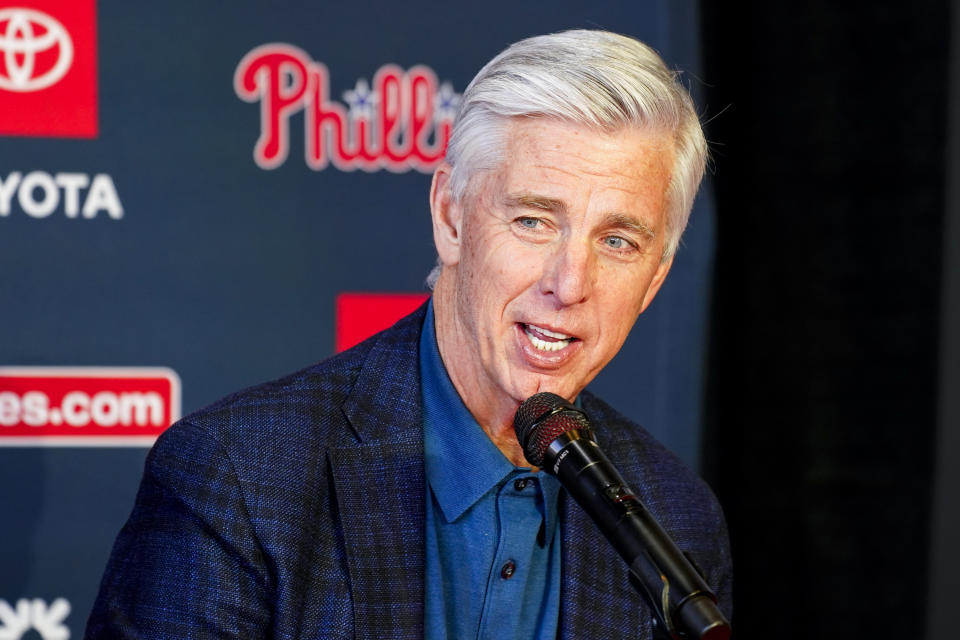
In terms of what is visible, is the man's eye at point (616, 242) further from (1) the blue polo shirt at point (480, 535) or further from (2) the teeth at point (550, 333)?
(1) the blue polo shirt at point (480, 535)

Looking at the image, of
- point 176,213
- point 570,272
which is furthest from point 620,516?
point 176,213

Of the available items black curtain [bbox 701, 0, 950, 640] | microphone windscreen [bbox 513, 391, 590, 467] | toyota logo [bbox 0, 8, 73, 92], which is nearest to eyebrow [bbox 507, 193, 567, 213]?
microphone windscreen [bbox 513, 391, 590, 467]

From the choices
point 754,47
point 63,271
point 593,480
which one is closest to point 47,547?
point 63,271

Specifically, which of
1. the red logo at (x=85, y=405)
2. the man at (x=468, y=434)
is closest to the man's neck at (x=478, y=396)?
the man at (x=468, y=434)

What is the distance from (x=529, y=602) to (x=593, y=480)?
2.05 feet

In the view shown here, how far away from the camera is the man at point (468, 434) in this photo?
1515 mm

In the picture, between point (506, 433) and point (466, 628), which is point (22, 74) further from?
point (466, 628)

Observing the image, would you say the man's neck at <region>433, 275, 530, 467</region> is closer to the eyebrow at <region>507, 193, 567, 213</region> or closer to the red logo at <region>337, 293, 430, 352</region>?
the eyebrow at <region>507, 193, 567, 213</region>

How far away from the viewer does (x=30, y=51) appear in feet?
7.59

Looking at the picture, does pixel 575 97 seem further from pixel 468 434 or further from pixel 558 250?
pixel 468 434

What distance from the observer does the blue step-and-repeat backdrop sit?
7.61 feet

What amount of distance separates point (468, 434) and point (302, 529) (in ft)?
0.99

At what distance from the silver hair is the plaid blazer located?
13.8 inches

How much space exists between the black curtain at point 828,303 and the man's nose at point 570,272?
1318mm
